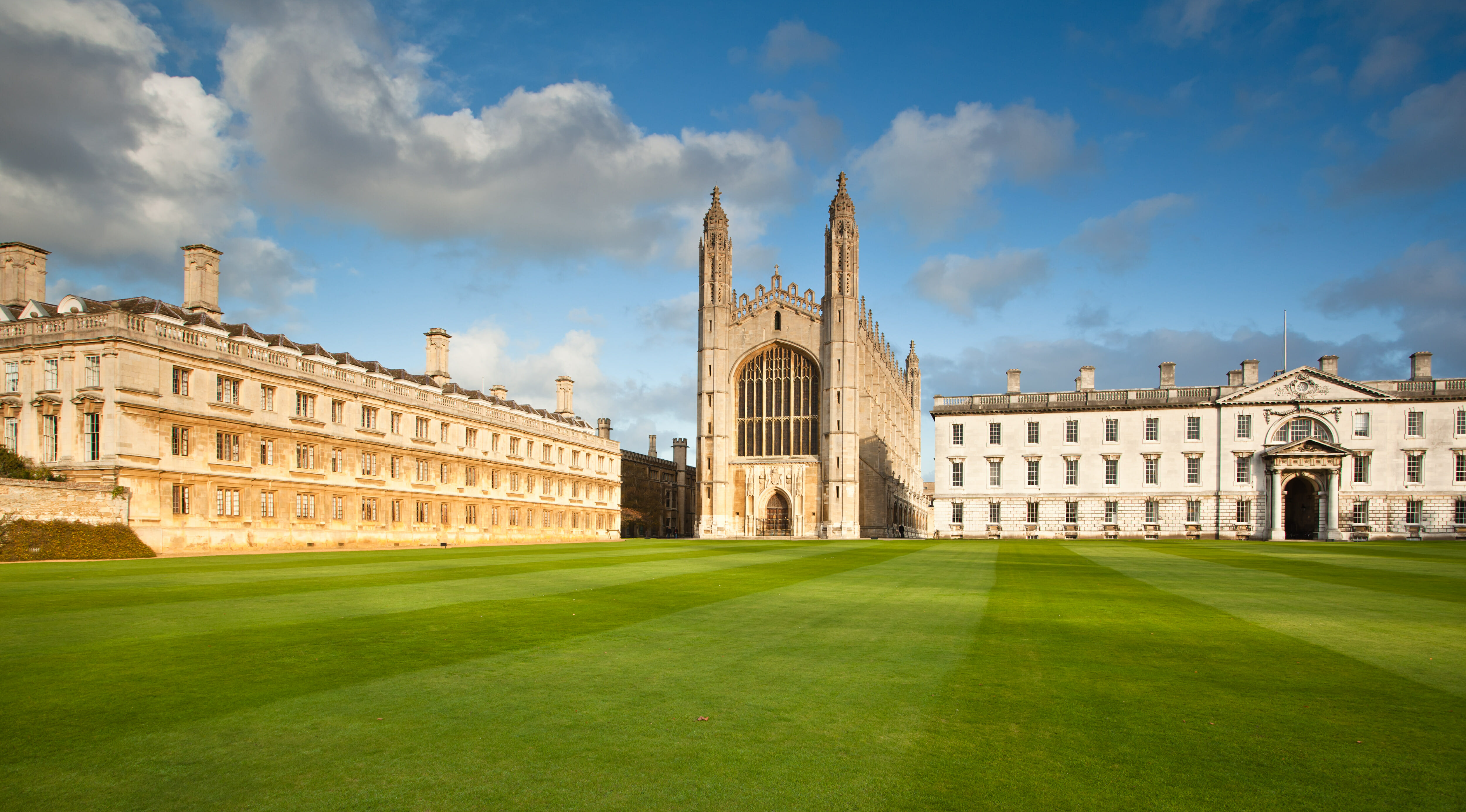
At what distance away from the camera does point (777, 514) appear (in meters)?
71.1

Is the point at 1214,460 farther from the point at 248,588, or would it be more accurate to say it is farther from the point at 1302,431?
the point at 248,588

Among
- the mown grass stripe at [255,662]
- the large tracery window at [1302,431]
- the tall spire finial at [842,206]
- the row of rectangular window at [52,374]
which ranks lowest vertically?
the mown grass stripe at [255,662]

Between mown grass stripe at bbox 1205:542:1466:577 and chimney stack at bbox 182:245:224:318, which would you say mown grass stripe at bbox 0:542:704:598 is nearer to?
chimney stack at bbox 182:245:224:318

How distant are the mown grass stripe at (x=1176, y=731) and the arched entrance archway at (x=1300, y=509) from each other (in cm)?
5894

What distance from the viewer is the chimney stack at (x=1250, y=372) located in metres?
60.5

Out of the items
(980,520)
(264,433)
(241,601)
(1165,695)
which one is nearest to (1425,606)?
(1165,695)

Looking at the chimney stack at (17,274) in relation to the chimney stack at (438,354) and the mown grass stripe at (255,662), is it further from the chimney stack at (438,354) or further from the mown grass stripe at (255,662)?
the mown grass stripe at (255,662)

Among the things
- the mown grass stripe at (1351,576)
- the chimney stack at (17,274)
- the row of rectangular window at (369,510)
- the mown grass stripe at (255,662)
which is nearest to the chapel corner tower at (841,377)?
the row of rectangular window at (369,510)

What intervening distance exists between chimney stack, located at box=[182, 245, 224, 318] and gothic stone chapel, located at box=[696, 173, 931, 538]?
3848 cm

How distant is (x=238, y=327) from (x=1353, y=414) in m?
66.9

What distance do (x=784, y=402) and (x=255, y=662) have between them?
64205 millimetres

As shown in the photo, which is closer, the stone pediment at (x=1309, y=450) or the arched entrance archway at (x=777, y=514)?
the stone pediment at (x=1309, y=450)

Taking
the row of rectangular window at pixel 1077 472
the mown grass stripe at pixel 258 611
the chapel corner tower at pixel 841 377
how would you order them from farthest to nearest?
the chapel corner tower at pixel 841 377, the row of rectangular window at pixel 1077 472, the mown grass stripe at pixel 258 611

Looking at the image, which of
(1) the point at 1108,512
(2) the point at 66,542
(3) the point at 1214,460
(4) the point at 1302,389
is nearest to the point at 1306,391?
(4) the point at 1302,389
